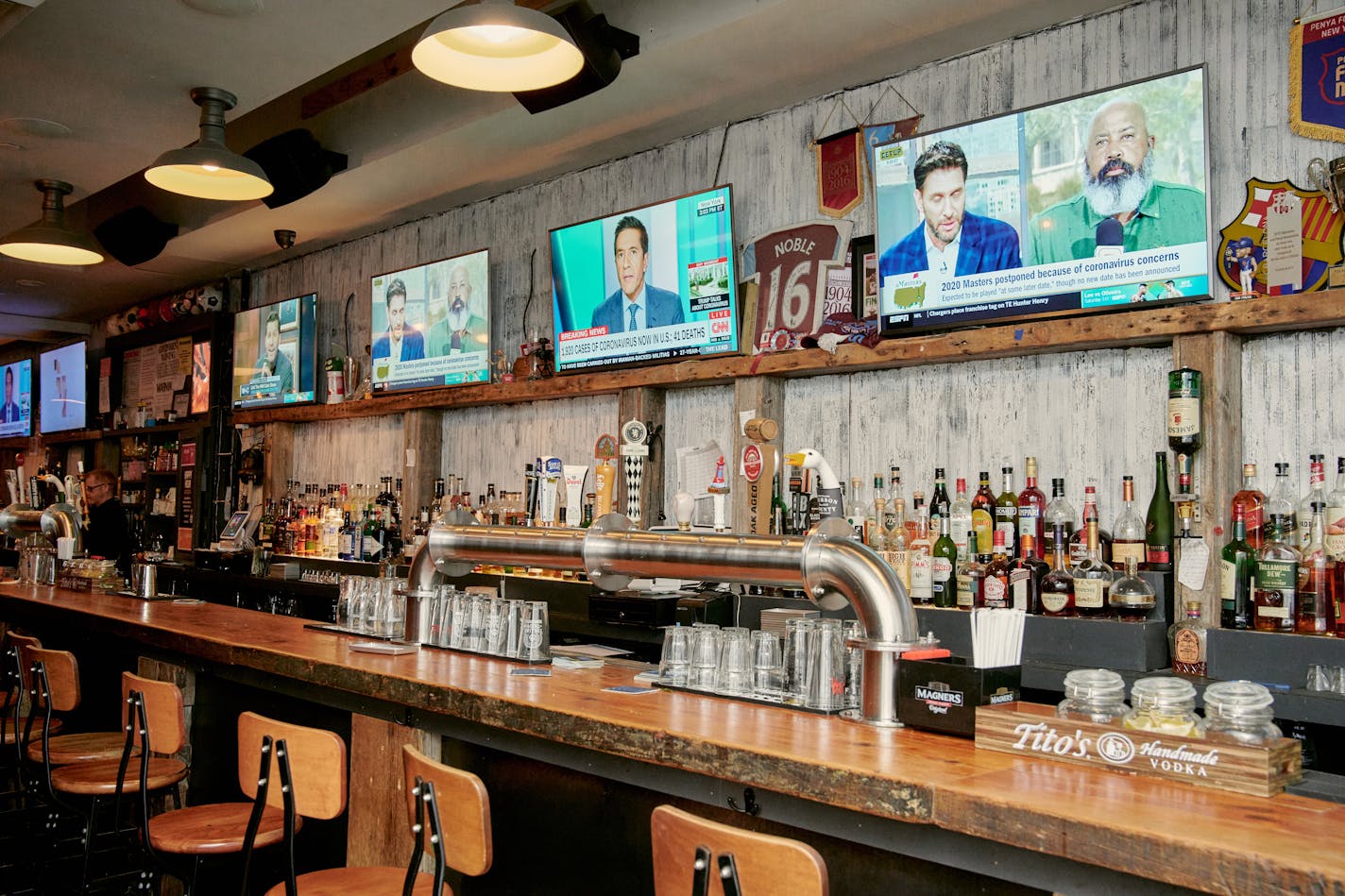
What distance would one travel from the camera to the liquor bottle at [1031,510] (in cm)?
354

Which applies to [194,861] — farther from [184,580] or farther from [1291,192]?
[184,580]

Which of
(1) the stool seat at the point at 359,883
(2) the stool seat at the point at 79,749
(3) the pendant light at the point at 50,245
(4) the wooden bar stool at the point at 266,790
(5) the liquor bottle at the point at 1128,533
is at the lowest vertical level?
(1) the stool seat at the point at 359,883

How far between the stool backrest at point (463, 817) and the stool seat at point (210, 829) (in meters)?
0.64

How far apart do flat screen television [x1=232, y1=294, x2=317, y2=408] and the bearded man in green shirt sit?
4978 millimetres

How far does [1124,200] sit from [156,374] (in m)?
8.41

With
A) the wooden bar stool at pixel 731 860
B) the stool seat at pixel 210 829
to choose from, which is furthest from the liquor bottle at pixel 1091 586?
the stool seat at pixel 210 829

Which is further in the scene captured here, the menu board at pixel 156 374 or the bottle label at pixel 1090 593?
the menu board at pixel 156 374

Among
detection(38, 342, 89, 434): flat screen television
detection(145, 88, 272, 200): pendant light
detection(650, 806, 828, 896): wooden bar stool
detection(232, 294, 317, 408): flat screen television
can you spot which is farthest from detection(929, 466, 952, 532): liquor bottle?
detection(38, 342, 89, 434): flat screen television

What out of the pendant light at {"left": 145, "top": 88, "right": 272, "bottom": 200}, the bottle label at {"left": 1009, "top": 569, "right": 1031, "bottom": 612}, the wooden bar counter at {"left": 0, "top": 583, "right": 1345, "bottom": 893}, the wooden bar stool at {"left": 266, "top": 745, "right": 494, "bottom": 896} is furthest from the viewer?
the pendant light at {"left": 145, "top": 88, "right": 272, "bottom": 200}

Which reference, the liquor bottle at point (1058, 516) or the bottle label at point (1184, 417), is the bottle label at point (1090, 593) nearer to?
the liquor bottle at point (1058, 516)

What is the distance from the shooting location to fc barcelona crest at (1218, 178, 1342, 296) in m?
3.05

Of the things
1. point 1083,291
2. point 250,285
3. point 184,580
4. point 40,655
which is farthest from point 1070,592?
point 250,285

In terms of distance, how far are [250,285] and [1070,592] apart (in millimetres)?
6849

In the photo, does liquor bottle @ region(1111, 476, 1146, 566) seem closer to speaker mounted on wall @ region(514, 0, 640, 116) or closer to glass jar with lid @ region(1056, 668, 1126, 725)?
glass jar with lid @ region(1056, 668, 1126, 725)
